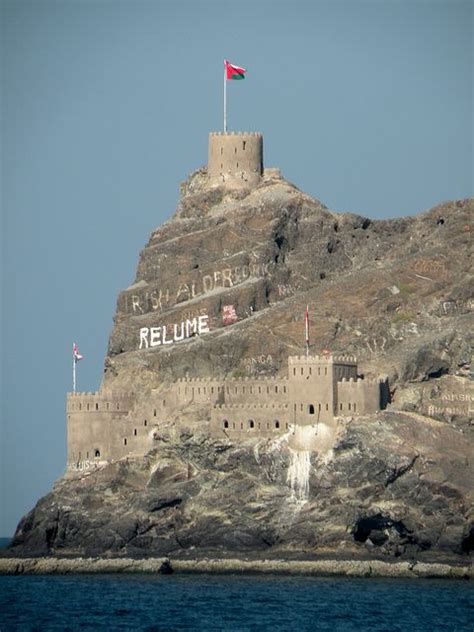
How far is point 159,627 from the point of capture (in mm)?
178750

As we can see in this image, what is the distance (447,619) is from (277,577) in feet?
69.1

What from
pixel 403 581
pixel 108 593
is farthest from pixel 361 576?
pixel 108 593

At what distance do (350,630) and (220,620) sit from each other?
26.6 feet

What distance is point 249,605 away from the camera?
18738 centimetres

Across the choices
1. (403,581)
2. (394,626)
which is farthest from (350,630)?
(403,581)

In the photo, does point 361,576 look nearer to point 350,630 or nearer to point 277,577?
point 277,577

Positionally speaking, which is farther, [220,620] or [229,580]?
[229,580]

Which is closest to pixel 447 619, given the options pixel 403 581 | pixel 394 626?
pixel 394 626

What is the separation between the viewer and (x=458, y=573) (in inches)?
7800

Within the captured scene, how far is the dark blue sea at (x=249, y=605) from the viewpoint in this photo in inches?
7087

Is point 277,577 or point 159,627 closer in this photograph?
point 159,627

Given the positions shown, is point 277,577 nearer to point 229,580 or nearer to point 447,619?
point 229,580

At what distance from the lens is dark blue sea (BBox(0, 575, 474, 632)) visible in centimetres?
18000

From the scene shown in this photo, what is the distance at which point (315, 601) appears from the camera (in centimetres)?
18900
